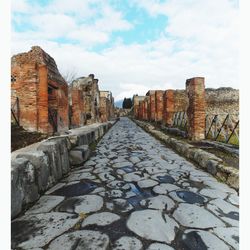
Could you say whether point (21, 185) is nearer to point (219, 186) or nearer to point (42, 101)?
point (219, 186)

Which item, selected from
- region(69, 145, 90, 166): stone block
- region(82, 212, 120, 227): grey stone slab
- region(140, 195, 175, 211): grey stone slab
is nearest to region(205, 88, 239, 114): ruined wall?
region(69, 145, 90, 166): stone block

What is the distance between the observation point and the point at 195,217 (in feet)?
7.13

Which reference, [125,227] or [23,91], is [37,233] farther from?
[23,91]

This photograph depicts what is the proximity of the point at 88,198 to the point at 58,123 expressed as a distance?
7.30 m

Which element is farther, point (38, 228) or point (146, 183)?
point (146, 183)

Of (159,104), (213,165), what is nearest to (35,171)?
(213,165)

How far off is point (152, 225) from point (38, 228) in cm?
101

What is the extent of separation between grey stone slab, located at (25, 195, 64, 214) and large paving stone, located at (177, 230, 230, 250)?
54.8 inches

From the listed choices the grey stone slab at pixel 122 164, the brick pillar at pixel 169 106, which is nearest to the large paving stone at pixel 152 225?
the grey stone slab at pixel 122 164

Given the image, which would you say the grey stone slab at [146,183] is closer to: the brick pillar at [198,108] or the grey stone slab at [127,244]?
the grey stone slab at [127,244]

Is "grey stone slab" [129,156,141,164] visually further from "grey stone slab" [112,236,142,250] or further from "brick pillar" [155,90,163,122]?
"brick pillar" [155,90,163,122]

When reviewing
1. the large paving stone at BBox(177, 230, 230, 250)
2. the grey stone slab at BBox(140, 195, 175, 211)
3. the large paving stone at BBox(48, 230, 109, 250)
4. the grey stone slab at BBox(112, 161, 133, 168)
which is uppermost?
the grey stone slab at BBox(112, 161, 133, 168)

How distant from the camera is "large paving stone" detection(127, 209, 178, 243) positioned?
71.9 inches

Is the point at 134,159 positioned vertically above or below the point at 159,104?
below
